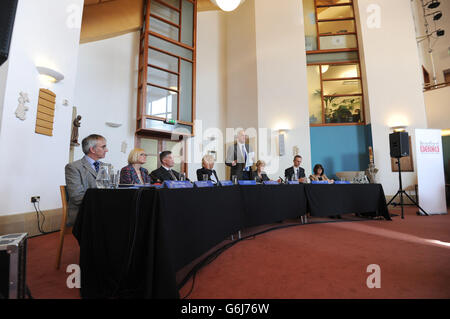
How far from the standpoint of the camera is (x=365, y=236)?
267cm

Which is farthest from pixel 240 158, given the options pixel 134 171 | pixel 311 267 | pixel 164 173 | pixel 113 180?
pixel 113 180

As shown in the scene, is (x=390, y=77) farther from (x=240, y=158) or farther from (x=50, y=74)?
(x=50, y=74)

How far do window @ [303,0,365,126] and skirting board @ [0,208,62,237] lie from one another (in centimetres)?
609

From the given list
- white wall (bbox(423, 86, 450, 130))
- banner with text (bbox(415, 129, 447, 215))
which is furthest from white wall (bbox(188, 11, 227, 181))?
white wall (bbox(423, 86, 450, 130))

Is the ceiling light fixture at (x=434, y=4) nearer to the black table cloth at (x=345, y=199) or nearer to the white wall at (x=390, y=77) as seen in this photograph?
the white wall at (x=390, y=77)

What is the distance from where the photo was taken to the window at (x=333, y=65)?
6484 mm

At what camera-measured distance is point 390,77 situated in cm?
608

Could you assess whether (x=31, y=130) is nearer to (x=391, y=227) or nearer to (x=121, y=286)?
(x=121, y=286)

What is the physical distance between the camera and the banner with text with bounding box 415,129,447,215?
4.43 meters

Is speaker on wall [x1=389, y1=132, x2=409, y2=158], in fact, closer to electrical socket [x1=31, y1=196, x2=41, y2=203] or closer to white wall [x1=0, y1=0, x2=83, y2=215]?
white wall [x1=0, y1=0, x2=83, y2=215]

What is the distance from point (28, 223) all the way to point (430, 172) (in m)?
6.63

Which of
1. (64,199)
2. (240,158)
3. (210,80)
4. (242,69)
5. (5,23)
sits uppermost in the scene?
(242,69)

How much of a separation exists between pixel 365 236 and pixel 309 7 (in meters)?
7.08

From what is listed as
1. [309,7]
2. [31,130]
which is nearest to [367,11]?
[309,7]
